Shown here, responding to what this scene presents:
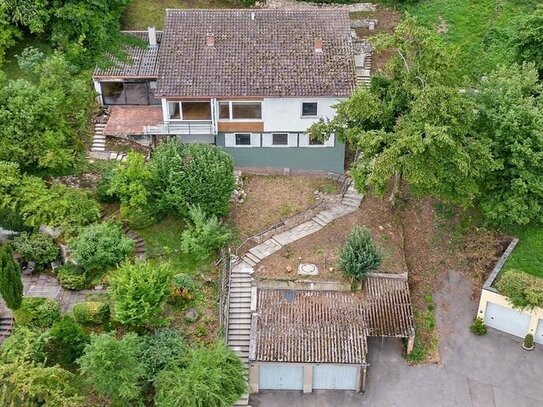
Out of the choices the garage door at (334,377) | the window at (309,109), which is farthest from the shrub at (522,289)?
the window at (309,109)

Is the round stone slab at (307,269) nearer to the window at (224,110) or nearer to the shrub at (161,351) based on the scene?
the shrub at (161,351)

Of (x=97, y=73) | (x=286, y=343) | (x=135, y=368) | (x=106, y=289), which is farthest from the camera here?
(x=97, y=73)

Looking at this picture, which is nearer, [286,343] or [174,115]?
[286,343]

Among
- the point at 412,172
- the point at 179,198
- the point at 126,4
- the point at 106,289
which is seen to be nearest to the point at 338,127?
the point at 412,172

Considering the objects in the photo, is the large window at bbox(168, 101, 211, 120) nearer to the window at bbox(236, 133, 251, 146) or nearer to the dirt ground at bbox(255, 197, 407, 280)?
the window at bbox(236, 133, 251, 146)

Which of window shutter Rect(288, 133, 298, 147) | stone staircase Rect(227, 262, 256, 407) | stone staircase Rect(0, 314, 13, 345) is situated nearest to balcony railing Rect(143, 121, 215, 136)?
window shutter Rect(288, 133, 298, 147)

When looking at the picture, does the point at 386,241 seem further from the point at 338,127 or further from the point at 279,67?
the point at 279,67
